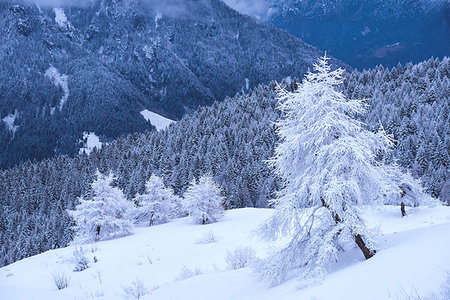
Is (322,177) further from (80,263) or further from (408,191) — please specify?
(408,191)

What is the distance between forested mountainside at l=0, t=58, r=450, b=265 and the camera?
7900 cm

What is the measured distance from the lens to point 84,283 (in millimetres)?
13203

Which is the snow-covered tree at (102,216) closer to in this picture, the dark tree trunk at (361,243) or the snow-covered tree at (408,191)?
→ the dark tree trunk at (361,243)

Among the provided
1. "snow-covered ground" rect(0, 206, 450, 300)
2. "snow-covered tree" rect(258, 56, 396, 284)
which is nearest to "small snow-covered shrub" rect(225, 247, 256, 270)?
"snow-covered ground" rect(0, 206, 450, 300)

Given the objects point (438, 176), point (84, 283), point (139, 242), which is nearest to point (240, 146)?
point (438, 176)

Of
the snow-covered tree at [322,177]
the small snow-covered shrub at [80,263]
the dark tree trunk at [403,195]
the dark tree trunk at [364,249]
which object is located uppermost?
A: the snow-covered tree at [322,177]

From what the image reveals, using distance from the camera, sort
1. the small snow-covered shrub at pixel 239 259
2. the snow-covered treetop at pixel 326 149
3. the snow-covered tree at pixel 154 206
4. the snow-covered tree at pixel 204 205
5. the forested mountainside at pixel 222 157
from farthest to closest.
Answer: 1. the forested mountainside at pixel 222 157
2. the snow-covered tree at pixel 154 206
3. the snow-covered tree at pixel 204 205
4. the small snow-covered shrub at pixel 239 259
5. the snow-covered treetop at pixel 326 149

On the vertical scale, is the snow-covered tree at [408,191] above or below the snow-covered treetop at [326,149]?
below

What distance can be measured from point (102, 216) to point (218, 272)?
21.7 metres

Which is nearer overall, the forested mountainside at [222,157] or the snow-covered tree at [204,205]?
the snow-covered tree at [204,205]

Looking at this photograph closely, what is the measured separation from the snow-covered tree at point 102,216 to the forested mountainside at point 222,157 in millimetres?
35844

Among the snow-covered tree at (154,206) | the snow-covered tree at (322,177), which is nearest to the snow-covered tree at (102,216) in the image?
the snow-covered tree at (154,206)

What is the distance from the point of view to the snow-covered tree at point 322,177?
8.12 meters

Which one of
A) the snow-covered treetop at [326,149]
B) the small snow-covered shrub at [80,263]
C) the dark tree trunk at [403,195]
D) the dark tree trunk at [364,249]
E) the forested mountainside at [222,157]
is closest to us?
the dark tree trunk at [364,249]
